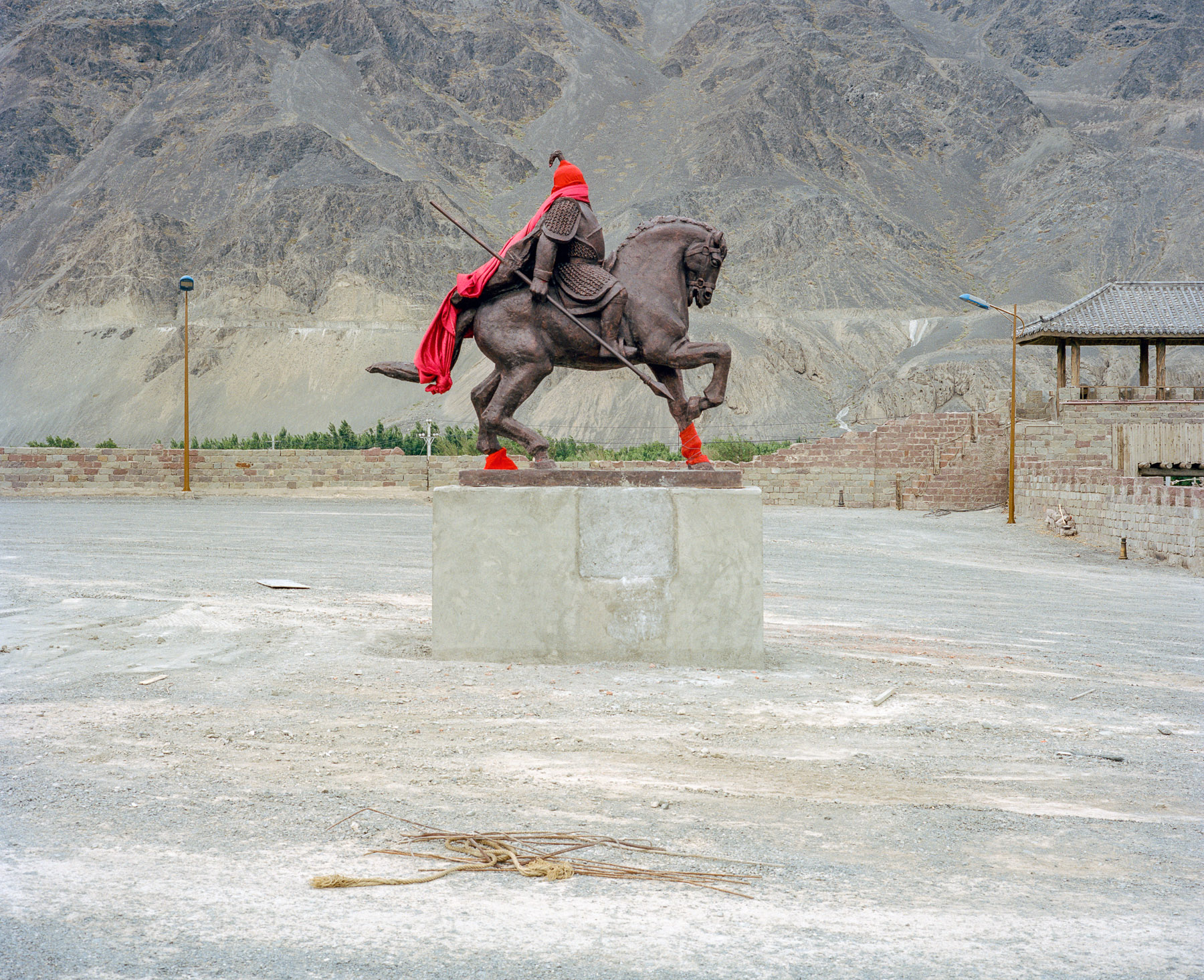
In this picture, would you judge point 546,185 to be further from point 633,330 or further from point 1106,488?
point 633,330

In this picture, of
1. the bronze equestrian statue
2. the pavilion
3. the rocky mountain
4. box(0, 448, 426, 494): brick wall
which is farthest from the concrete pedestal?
the rocky mountain

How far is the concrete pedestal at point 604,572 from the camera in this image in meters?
6.31

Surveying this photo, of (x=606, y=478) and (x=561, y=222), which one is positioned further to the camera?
(x=561, y=222)

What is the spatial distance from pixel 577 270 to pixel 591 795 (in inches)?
149

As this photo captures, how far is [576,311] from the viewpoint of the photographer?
263 inches

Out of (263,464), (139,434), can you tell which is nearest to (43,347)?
(139,434)

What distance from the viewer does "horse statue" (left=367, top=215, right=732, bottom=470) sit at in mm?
6699

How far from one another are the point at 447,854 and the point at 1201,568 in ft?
45.0

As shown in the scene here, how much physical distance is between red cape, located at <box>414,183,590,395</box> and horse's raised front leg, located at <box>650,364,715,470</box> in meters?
1.25

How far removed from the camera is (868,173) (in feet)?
244

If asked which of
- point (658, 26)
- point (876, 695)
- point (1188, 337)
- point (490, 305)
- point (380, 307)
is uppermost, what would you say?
point (658, 26)

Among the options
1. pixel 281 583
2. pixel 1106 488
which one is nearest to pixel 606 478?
pixel 281 583

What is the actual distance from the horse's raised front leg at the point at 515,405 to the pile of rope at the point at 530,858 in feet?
11.3

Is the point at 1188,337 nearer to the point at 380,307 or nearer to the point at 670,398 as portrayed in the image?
the point at 670,398
